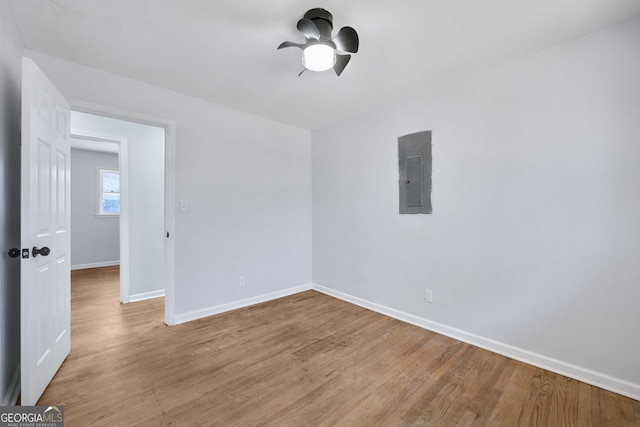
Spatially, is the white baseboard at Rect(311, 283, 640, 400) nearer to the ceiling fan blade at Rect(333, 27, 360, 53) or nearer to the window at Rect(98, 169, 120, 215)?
the ceiling fan blade at Rect(333, 27, 360, 53)

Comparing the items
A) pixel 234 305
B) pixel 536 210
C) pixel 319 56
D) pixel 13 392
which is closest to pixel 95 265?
pixel 234 305

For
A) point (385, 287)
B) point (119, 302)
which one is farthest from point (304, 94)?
point (119, 302)

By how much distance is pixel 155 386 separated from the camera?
5.82 ft

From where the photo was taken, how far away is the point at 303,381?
184 cm

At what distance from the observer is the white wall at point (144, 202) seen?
3449mm

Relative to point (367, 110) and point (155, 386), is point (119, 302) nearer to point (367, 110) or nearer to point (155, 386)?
point (155, 386)

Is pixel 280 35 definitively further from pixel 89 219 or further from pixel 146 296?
pixel 89 219

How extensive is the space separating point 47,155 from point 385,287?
3.21 m

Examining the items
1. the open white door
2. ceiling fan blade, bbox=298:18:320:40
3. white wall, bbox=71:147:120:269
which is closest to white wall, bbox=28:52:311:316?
the open white door

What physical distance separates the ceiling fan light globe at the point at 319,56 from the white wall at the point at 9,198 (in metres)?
1.77

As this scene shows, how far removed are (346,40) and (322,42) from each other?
0.51 ft

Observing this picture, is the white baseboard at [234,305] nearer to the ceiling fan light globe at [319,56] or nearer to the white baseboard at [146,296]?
the white baseboard at [146,296]

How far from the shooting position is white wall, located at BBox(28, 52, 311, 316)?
2527mm

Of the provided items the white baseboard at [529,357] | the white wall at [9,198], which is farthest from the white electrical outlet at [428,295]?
the white wall at [9,198]
